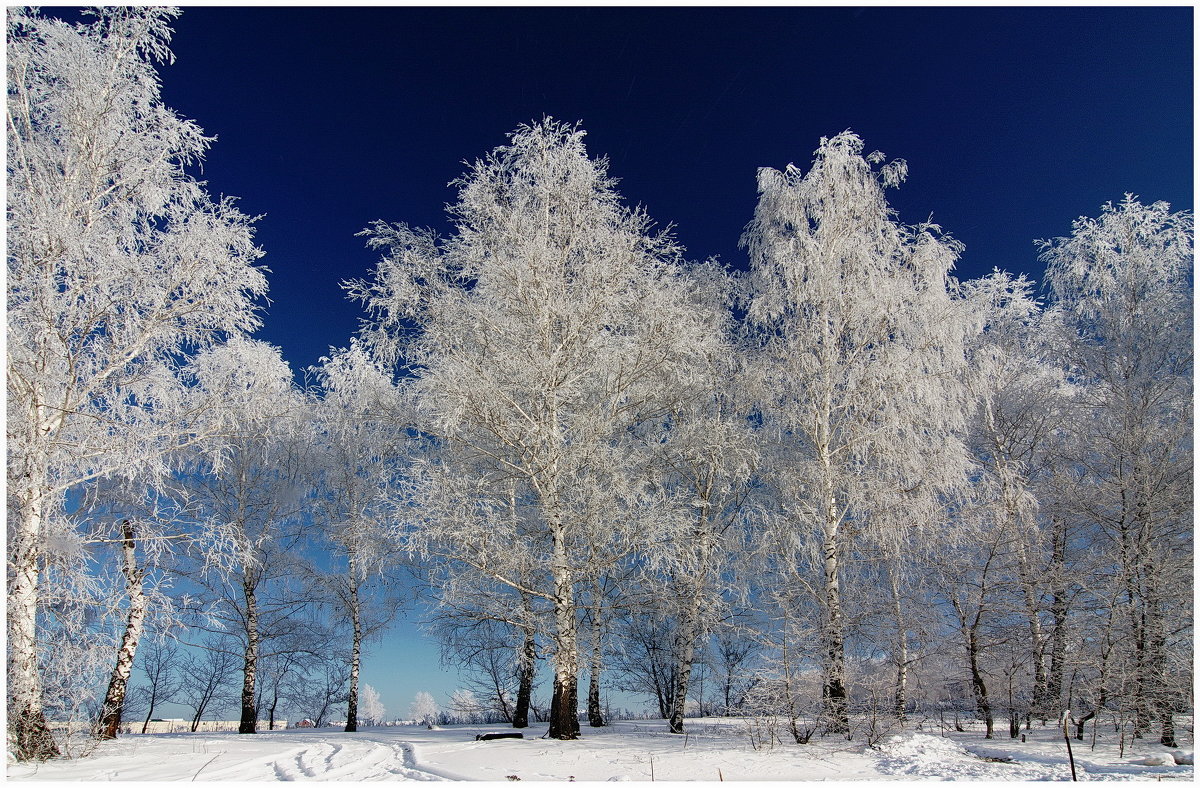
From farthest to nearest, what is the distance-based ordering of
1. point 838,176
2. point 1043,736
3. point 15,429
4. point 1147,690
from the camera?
point 838,176, point 1043,736, point 1147,690, point 15,429

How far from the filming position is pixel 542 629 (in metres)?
8.60

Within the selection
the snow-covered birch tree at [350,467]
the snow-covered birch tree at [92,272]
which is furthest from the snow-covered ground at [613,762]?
the snow-covered birch tree at [350,467]

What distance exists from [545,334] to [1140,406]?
8.88 m

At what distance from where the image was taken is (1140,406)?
978 centimetres

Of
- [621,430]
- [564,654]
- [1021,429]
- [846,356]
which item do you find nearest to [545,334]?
[621,430]

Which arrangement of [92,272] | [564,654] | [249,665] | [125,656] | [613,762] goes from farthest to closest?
[249,665] → [125,656] → [564,654] → [92,272] → [613,762]

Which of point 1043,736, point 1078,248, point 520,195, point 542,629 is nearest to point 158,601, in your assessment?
point 542,629

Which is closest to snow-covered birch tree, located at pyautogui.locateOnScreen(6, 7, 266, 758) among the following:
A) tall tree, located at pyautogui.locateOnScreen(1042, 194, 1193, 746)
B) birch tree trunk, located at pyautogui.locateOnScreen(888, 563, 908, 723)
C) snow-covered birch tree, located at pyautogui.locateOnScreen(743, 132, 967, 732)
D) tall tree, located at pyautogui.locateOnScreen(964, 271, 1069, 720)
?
snow-covered birch tree, located at pyautogui.locateOnScreen(743, 132, 967, 732)

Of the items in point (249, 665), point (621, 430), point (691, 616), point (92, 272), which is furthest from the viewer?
point (249, 665)

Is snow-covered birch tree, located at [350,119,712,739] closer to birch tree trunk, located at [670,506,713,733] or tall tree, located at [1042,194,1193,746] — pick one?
birch tree trunk, located at [670,506,713,733]

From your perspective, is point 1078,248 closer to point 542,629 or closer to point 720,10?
point 720,10

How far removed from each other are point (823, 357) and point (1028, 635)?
5.72 meters

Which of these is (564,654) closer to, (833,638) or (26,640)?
(833,638)

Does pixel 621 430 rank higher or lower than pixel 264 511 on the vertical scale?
higher
